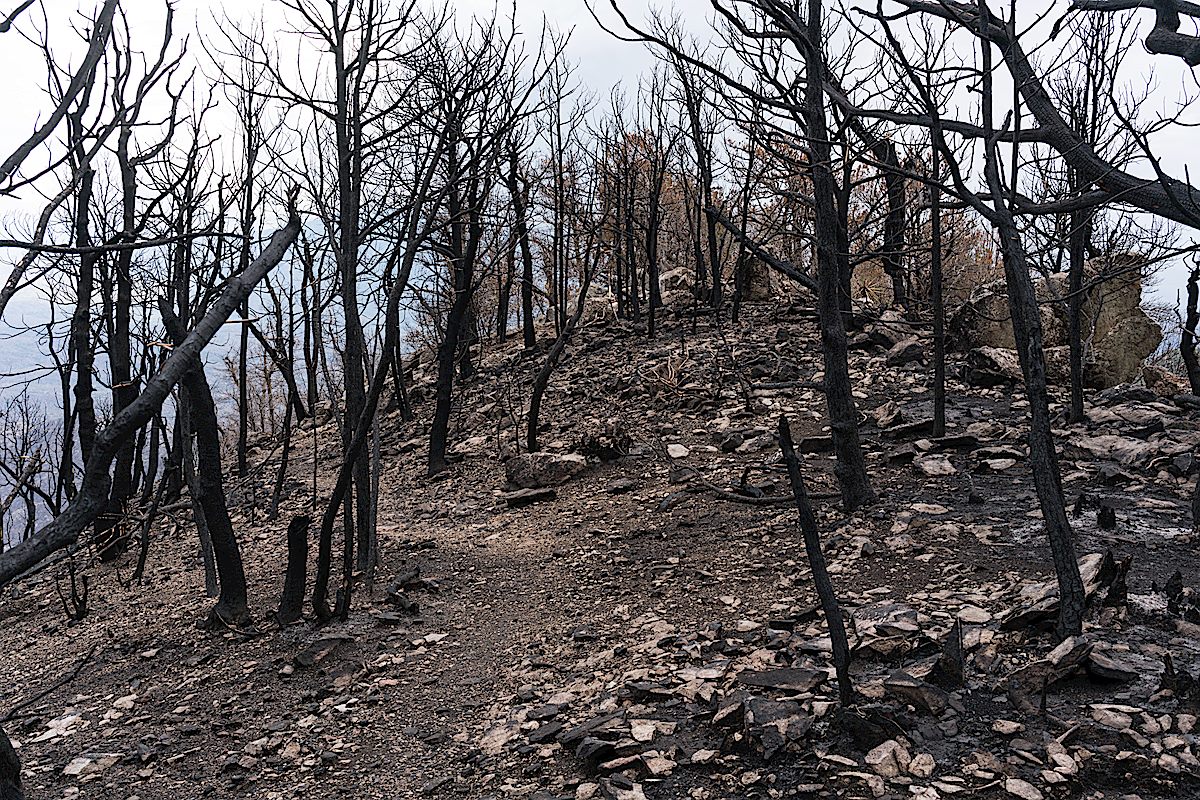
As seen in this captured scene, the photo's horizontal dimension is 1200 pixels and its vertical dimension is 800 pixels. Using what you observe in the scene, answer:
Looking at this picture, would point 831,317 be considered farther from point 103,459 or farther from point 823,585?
point 103,459

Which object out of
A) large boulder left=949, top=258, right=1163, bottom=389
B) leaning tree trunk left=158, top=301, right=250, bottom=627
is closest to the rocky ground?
leaning tree trunk left=158, top=301, right=250, bottom=627

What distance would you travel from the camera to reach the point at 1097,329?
43.0 feet

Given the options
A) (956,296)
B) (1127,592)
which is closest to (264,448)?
(956,296)

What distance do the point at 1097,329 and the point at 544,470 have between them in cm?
942

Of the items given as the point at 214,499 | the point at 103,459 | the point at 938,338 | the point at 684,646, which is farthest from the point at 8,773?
the point at 938,338

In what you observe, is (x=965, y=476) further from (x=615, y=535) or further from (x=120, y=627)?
(x=120, y=627)

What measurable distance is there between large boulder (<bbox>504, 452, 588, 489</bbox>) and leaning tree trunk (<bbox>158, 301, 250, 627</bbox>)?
421 centimetres

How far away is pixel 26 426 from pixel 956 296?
18.8m

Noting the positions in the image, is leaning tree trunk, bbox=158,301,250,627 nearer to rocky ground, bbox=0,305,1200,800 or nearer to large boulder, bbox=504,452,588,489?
rocky ground, bbox=0,305,1200,800

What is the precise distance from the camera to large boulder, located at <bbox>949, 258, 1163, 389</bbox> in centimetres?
1261

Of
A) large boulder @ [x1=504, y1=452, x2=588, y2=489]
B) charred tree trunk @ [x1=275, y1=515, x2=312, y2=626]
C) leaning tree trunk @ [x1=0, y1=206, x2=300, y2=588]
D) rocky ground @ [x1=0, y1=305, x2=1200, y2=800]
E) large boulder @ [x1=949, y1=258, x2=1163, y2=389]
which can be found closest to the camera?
leaning tree trunk @ [x1=0, y1=206, x2=300, y2=588]

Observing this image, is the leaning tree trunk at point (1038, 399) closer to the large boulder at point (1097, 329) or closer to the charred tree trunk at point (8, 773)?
the charred tree trunk at point (8, 773)

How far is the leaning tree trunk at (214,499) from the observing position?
20.3 feet

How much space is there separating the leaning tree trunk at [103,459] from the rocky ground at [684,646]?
3.98ft
